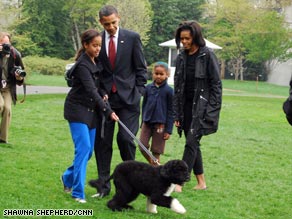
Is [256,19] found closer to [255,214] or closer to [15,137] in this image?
[15,137]

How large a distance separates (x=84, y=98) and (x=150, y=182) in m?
1.17

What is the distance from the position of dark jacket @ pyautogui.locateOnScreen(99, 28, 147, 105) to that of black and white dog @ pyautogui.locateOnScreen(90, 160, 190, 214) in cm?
96

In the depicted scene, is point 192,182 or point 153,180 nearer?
point 153,180

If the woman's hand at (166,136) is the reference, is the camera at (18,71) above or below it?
above

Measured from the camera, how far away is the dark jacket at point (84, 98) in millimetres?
5629

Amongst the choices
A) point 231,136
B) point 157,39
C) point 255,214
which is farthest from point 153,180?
point 157,39

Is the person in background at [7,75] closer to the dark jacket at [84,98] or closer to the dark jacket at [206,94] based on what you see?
the dark jacket at [84,98]

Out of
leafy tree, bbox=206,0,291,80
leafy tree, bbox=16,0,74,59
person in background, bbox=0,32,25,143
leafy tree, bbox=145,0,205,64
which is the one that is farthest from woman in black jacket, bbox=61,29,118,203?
leafy tree, bbox=16,0,74,59

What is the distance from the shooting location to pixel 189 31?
6352 millimetres

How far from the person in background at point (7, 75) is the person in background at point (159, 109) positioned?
2565 mm

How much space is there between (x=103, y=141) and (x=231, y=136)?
22.5 ft

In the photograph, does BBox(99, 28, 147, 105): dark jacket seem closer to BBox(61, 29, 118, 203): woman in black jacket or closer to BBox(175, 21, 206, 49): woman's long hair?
BBox(61, 29, 118, 203): woman in black jacket

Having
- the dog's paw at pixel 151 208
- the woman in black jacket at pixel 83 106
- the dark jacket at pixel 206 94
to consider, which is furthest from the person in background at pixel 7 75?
the dog's paw at pixel 151 208

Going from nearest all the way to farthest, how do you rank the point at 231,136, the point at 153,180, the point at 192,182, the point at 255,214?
the point at 153,180
the point at 255,214
the point at 192,182
the point at 231,136
